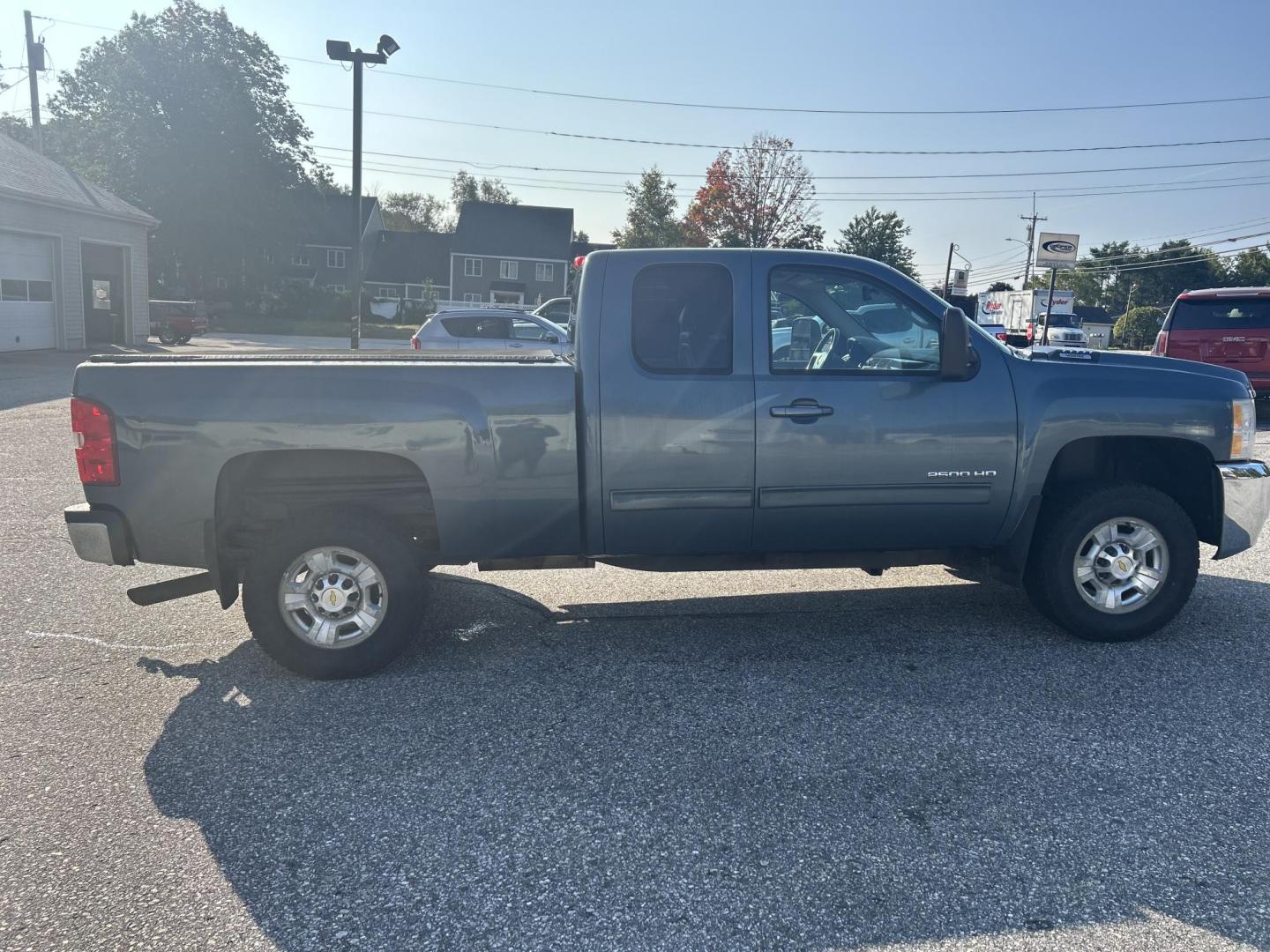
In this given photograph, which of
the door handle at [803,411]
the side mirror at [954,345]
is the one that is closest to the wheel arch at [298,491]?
the door handle at [803,411]

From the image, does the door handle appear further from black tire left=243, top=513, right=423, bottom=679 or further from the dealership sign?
the dealership sign

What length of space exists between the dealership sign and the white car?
10888 millimetres

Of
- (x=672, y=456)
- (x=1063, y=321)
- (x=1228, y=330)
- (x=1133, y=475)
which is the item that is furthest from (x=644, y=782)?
(x=1063, y=321)

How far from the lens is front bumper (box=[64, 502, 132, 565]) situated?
4.38 m

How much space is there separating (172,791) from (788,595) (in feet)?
Result: 12.0

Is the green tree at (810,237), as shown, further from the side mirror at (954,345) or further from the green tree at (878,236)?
the side mirror at (954,345)

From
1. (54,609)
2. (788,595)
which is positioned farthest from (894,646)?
(54,609)

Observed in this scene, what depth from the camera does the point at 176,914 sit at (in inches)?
111

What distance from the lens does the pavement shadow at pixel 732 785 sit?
287 cm

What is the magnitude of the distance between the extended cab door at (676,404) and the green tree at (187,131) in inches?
1846

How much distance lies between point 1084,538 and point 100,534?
16.0 feet

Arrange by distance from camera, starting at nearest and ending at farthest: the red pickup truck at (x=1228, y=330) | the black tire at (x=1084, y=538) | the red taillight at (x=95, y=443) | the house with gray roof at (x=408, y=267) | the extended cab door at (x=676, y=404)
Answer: the red taillight at (x=95, y=443) → the extended cab door at (x=676, y=404) → the black tire at (x=1084, y=538) → the red pickup truck at (x=1228, y=330) → the house with gray roof at (x=408, y=267)

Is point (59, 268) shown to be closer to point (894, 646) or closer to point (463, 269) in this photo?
point (894, 646)

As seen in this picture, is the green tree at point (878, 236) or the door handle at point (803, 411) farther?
the green tree at point (878, 236)
